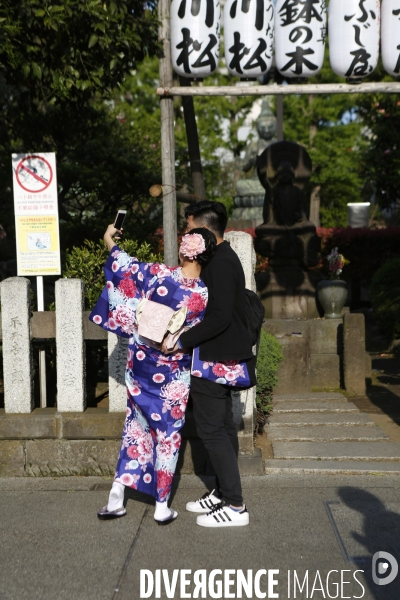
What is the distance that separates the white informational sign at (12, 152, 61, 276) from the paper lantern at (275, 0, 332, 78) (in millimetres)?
3044

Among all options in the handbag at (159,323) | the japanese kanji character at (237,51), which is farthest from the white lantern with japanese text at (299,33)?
the handbag at (159,323)

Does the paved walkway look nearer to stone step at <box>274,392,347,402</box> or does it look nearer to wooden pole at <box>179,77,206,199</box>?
stone step at <box>274,392,347,402</box>

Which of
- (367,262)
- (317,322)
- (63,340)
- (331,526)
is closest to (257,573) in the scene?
(331,526)

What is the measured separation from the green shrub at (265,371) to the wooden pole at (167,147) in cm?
113

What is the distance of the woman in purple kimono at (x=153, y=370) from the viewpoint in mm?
4227

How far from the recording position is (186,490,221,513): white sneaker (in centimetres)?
447

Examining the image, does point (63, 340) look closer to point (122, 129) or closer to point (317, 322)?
point (317, 322)

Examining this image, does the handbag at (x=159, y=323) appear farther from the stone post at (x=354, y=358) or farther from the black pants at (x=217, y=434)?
the stone post at (x=354, y=358)

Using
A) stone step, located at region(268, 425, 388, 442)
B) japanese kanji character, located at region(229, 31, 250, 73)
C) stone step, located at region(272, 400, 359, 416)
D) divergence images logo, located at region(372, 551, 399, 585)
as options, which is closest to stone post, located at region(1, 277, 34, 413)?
stone step, located at region(268, 425, 388, 442)

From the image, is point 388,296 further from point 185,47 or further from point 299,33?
point 185,47

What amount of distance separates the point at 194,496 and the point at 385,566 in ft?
4.76

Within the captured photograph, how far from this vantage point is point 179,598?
11.1 feet

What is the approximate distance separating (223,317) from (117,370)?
1.28m

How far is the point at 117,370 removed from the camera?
514 centimetres
